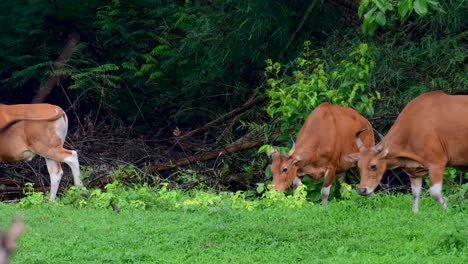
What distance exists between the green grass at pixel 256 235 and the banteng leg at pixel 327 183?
157 centimetres

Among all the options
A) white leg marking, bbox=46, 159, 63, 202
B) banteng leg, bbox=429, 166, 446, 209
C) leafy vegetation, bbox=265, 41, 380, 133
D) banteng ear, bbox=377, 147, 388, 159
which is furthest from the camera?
leafy vegetation, bbox=265, 41, 380, 133

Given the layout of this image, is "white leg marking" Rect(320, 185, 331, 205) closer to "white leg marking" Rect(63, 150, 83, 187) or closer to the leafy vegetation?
the leafy vegetation

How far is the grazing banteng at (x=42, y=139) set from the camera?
A: 11.8 meters

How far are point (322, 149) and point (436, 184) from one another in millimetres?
2441

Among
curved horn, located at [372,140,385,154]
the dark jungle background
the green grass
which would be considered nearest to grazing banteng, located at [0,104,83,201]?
the dark jungle background

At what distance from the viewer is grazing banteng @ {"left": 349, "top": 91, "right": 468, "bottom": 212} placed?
29.5 feet

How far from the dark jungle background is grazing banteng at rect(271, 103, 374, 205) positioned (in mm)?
459

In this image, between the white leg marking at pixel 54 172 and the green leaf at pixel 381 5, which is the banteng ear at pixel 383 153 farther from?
the white leg marking at pixel 54 172

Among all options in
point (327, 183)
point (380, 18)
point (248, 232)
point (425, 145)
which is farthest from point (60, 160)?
point (380, 18)

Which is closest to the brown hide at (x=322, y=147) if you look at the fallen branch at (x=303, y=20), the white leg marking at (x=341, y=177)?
the white leg marking at (x=341, y=177)

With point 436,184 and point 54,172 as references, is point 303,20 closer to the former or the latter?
point 54,172

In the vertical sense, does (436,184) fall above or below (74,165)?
above

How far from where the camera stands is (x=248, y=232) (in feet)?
24.6

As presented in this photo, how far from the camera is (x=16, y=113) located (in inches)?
474
